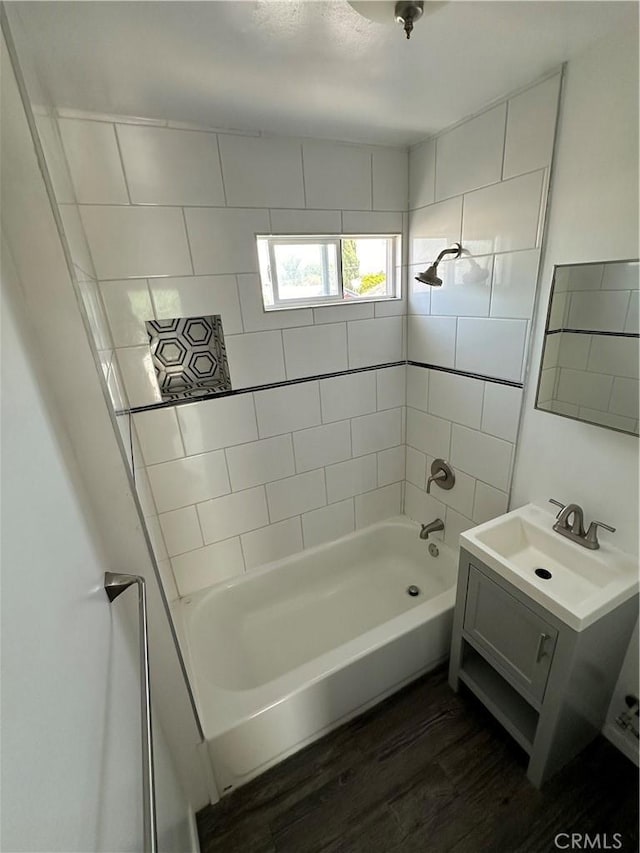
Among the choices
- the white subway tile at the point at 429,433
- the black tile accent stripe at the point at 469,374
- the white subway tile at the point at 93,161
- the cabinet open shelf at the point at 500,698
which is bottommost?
the cabinet open shelf at the point at 500,698

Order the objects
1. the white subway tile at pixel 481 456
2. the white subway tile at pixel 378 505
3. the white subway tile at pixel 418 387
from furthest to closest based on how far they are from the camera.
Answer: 1. the white subway tile at pixel 378 505
2. the white subway tile at pixel 418 387
3. the white subway tile at pixel 481 456

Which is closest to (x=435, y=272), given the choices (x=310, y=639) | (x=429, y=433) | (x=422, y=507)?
(x=429, y=433)

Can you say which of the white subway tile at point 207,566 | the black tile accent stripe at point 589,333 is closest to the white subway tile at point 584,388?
the black tile accent stripe at point 589,333

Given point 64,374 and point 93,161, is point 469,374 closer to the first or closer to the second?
point 64,374

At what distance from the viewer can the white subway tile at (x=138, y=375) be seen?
1407 millimetres

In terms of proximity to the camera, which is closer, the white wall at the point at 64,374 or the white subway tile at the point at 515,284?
the white wall at the point at 64,374

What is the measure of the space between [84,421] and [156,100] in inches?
44.8

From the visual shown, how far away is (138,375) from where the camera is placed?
1443 mm

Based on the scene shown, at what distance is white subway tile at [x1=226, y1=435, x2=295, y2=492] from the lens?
1.74 meters

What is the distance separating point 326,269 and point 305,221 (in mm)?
245

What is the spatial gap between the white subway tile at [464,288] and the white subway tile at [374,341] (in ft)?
0.82

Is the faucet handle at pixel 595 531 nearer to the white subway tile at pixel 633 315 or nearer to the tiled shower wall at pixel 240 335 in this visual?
the white subway tile at pixel 633 315

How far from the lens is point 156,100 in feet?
3.81

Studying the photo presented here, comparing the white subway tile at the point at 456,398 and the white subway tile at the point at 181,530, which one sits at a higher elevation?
the white subway tile at the point at 456,398
